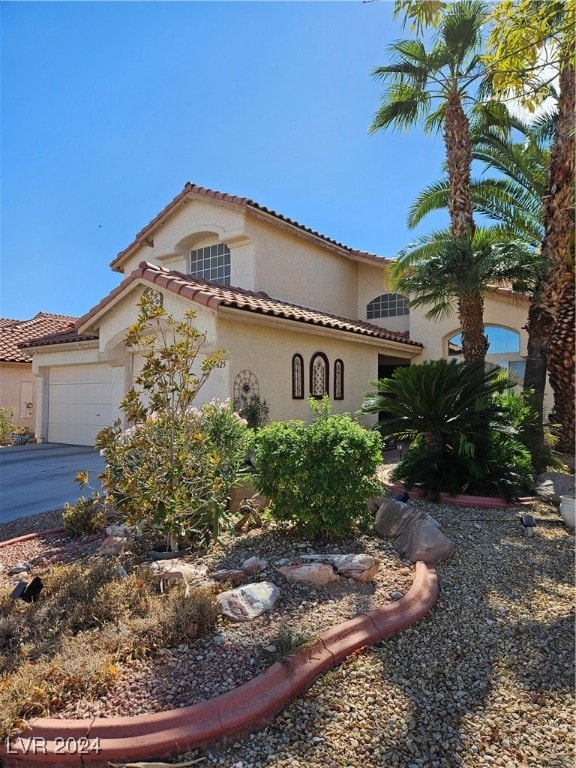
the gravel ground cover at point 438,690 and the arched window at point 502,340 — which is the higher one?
the arched window at point 502,340

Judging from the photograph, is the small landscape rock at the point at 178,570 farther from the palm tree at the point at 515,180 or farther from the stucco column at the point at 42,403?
the stucco column at the point at 42,403

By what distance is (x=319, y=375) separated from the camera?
14.1 meters

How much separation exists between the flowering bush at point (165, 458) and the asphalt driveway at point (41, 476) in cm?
345

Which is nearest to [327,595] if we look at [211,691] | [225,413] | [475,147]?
[211,691]

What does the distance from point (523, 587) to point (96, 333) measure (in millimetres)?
12194

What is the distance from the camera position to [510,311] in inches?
647

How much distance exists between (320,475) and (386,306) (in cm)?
1538

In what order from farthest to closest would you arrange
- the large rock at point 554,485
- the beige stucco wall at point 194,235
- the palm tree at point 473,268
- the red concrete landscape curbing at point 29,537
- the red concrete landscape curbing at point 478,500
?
the beige stucco wall at point 194,235
the palm tree at point 473,268
the large rock at point 554,485
the red concrete landscape curbing at point 478,500
the red concrete landscape curbing at point 29,537

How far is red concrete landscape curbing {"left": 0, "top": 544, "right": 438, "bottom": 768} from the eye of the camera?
2477mm

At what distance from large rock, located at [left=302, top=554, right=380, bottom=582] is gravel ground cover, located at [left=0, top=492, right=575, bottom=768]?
225 millimetres

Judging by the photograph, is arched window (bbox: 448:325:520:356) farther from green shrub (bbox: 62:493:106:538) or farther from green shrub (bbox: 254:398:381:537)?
green shrub (bbox: 62:493:106:538)

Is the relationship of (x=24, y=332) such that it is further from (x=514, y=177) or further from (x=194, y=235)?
(x=514, y=177)

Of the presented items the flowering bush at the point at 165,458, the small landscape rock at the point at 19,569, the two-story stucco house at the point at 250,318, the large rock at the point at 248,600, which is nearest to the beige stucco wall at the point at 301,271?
the two-story stucco house at the point at 250,318

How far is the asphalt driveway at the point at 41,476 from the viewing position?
793cm
